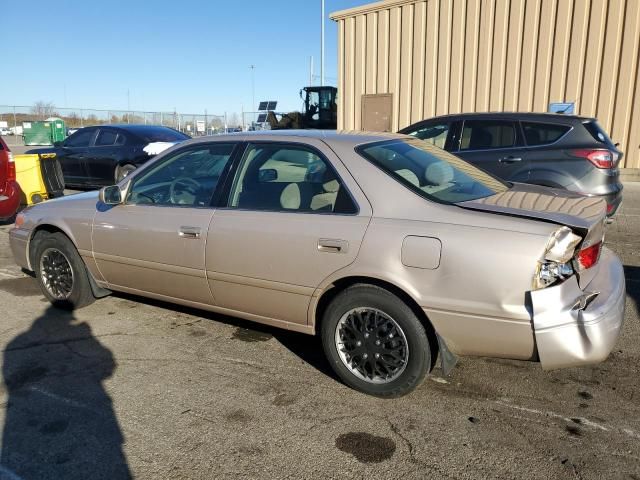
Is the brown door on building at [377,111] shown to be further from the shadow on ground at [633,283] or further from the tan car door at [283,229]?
the tan car door at [283,229]

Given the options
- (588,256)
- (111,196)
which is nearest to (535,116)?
(588,256)

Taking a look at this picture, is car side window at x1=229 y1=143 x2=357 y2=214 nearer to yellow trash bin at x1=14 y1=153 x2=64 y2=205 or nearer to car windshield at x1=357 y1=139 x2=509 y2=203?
car windshield at x1=357 y1=139 x2=509 y2=203

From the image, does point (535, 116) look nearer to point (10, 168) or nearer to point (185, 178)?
point (185, 178)

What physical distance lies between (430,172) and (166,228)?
190 cm

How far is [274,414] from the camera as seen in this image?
2.95 m

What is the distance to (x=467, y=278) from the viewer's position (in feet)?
8.75

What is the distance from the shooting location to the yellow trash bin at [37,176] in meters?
8.36

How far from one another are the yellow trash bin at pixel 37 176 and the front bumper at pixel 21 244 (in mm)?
3693

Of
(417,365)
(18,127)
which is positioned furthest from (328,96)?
(18,127)

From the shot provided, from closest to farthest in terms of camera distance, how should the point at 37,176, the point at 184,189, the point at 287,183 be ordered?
1. the point at 287,183
2. the point at 184,189
3. the point at 37,176

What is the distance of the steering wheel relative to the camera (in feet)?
12.7

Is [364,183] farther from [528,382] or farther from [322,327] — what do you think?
[528,382]

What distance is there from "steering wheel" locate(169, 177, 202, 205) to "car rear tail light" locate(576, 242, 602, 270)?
255 cm

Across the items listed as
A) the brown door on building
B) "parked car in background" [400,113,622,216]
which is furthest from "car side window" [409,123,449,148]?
the brown door on building
